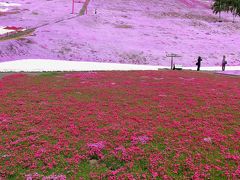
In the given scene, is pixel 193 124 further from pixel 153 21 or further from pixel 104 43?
pixel 153 21

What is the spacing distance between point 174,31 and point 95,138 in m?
59.6

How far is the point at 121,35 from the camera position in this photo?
57.0 m

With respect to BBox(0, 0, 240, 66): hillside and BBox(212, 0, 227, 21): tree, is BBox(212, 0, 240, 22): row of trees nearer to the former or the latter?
BBox(212, 0, 227, 21): tree

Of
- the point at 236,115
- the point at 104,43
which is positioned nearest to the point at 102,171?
the point at 236,115

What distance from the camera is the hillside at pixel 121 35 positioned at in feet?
145

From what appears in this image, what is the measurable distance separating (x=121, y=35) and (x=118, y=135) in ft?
160

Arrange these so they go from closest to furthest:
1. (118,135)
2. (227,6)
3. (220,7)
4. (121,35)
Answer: (118,135) < (121,35) < (220,7) < (227,6)

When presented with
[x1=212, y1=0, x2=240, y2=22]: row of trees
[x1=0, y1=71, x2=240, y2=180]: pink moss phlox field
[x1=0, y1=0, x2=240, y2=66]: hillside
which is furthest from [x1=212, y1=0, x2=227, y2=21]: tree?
[x1=0, y1=71, x2=240, y2=180]: pink moss phlox field

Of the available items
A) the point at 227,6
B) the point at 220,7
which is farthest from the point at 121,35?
the point at 227,6

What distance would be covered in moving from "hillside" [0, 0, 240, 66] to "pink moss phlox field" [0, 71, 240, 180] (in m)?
26.7

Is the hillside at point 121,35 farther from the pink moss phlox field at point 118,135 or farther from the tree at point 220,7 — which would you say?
the pink moss phlox field at point 118,135

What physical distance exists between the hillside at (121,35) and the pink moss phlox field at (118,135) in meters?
26.7

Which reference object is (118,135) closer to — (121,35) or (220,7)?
(121,35)

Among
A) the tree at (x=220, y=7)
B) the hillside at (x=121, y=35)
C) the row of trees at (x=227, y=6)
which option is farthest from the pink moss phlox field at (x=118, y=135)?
the row of trees at (x=227, y=6)
